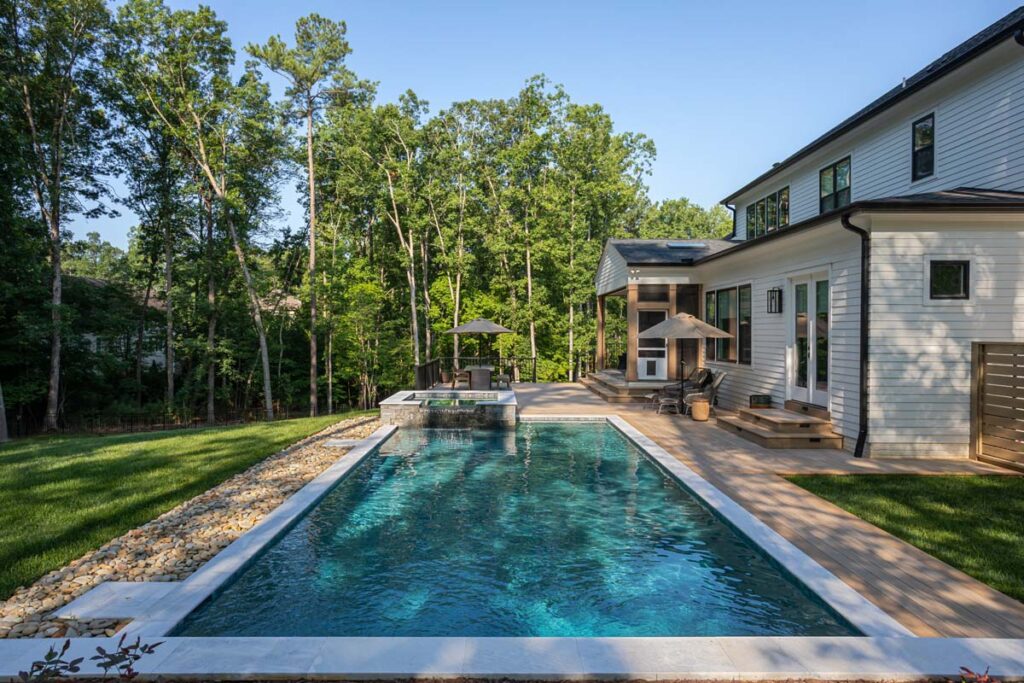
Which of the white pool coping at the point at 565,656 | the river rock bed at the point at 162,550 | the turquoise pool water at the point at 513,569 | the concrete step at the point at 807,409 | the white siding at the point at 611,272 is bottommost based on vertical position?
the turquoise pool water at the point at 513,569

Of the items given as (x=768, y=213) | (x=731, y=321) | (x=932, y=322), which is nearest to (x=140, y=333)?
(x=731, y=321)

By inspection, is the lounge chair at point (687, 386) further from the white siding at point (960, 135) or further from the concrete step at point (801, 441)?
the white siding at point (960, 135)

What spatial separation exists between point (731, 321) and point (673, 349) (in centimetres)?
247

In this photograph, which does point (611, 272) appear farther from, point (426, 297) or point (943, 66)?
point (426, 297)

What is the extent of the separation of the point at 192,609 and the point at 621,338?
87.6ft

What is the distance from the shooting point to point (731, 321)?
14133mm

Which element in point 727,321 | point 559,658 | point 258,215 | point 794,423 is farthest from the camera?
point 258,215

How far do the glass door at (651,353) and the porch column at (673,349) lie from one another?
11 cm

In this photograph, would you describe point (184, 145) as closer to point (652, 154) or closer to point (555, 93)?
point (555, 93)

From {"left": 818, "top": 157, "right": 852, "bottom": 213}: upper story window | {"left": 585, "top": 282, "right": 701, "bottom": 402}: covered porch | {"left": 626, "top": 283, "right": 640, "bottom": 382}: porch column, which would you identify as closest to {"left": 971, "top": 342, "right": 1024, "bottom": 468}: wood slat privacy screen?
{"left": 818, "top": 157, "right": 852, "bottom": 213}: upper story window

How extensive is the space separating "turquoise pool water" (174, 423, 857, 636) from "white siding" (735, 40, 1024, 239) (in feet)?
25.0

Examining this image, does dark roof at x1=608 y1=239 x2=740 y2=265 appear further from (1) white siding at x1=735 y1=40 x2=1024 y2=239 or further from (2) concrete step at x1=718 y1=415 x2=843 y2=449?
(2) concrete step at x1=718 y1=415 x2=843 y2=449

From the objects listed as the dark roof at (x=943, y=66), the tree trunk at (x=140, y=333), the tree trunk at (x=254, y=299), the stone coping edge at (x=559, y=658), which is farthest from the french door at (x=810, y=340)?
the tree trunk at (x=140, y=333)

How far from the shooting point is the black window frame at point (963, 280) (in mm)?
8180
